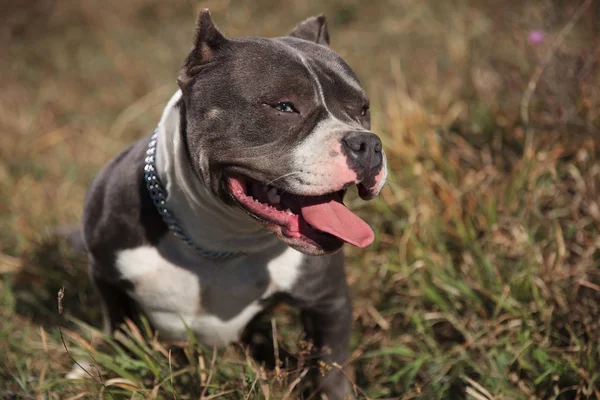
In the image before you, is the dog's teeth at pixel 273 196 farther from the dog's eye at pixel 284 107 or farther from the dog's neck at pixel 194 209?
the dog's eye at pixel 284 107

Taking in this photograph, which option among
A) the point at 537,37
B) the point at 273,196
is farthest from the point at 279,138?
the point at 537,37

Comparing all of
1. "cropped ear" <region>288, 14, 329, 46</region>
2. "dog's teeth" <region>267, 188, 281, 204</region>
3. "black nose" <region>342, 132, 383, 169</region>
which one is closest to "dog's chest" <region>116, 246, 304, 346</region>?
"dog's teeth" <region>267, 188, 281, 204</region>

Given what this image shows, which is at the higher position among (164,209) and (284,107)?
(284,107)

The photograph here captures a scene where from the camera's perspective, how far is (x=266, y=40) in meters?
2.54

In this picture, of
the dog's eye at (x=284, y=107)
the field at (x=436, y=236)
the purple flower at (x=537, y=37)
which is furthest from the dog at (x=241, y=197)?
the purple flower at (x=537, y=37)

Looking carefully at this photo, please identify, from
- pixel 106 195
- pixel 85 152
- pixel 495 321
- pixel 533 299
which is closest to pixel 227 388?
pixel 106 195

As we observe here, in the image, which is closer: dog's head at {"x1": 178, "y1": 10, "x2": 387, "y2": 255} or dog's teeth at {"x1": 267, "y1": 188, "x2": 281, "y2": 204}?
dog's head at {"x1": 178, "y1": 10, "x2": 387, "y2": 255}

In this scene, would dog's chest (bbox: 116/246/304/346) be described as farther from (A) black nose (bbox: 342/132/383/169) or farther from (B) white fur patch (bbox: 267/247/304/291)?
(A) black nose (bbox: 342/132/383/169)

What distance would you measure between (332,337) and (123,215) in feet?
3.12

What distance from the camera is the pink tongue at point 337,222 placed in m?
2.38

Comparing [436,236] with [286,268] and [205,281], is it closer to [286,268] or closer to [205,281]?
[286,268]

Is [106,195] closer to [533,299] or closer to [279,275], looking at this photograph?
[279,275]

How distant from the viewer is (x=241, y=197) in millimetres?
2387

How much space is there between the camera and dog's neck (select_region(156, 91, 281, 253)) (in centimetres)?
254
